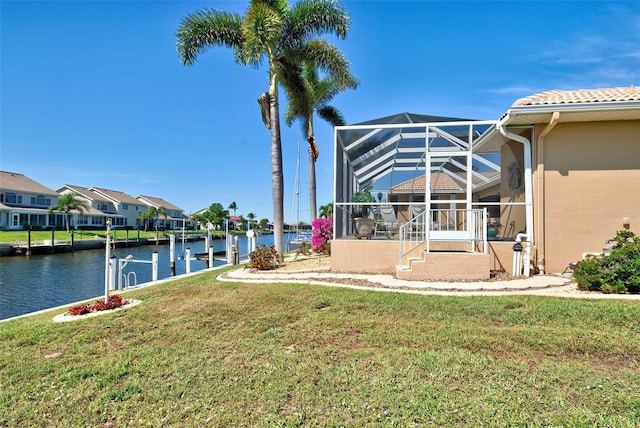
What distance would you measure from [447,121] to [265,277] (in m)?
6.40

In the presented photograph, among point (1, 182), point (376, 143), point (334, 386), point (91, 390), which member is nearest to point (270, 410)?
point (334, 386)

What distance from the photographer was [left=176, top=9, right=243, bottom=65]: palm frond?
37.6ft

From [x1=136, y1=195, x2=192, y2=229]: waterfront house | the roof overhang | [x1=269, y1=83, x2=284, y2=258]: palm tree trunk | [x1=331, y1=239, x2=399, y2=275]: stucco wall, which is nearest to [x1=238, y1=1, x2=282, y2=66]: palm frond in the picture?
[x1=269, y1=83, x2=284, y2=258]: palm tree trunk

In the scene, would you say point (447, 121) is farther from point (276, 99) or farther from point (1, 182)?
point (1, 182)

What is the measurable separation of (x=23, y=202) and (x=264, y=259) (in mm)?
49383

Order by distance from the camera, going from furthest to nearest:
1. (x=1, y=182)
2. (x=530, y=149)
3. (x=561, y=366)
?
(x=1, y=182) → (x=530, y=149) → (x=561, y=366)

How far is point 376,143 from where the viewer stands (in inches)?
447

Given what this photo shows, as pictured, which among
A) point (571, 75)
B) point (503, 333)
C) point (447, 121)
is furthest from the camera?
point (571, 75)

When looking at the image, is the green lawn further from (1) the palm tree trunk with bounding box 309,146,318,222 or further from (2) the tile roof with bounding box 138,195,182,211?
(2) the tile roof with bounding box 138,195,182,211

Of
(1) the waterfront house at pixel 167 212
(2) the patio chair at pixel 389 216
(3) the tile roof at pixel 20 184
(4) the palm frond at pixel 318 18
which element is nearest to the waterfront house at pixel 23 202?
(3) the tile roof at pixel 20 184

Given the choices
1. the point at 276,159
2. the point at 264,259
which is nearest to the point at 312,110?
the point at 276,159

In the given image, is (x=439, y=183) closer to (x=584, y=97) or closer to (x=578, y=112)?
(x=584, y=97)

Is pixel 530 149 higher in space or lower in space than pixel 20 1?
lower

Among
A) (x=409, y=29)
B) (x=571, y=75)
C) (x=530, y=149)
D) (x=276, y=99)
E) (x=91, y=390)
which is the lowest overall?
(x=91, y=390)
